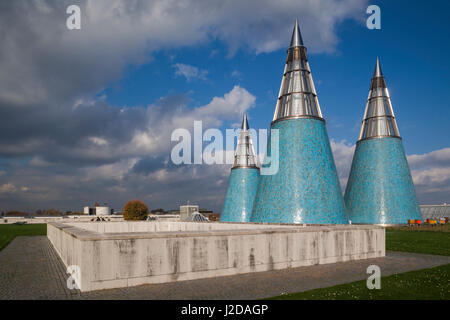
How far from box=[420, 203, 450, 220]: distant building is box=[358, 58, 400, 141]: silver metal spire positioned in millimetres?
22427

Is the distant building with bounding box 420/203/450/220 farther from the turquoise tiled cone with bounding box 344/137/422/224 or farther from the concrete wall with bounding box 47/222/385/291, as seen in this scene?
the concrete wall with bounding box 47/222/385/291

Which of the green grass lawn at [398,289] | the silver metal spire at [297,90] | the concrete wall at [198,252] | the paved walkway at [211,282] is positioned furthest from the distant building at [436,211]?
the green grass lawn at [398,289]

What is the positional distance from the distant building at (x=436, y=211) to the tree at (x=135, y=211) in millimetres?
53077

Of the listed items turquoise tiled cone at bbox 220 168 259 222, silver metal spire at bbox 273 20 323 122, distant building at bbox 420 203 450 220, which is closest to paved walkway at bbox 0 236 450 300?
silver metal spire at bbox 273 20 323 122

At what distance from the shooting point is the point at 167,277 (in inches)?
368

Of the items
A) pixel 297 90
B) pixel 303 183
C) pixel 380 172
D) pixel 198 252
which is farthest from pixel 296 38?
pixel 198 252

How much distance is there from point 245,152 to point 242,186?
3981mm

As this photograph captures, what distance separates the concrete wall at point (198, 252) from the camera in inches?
336

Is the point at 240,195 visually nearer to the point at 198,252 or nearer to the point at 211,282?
the point at 198,252

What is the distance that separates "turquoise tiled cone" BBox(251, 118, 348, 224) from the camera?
21.9 meters
